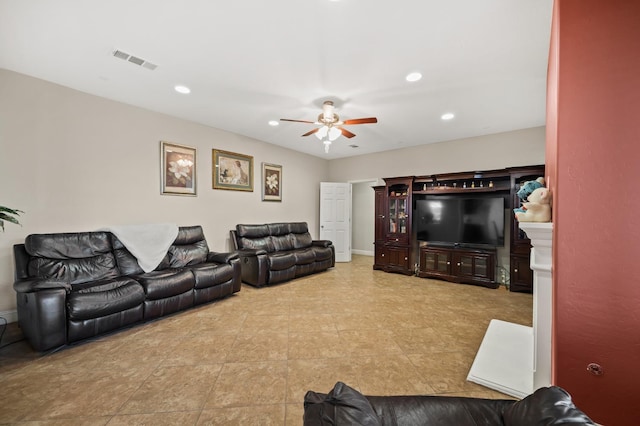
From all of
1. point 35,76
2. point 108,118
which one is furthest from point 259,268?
point 35,76

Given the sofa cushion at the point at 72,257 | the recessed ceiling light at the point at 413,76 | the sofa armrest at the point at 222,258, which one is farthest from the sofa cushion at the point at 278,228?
the recessed ceiling light at the point at 413,76

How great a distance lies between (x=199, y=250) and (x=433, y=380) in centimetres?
352

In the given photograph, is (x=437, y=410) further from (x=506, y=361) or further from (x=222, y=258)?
(x=222, y=258)

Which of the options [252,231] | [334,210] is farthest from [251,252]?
[334,210]

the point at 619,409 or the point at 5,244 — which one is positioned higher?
the point at 5,244

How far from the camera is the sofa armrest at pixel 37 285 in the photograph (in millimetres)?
2254

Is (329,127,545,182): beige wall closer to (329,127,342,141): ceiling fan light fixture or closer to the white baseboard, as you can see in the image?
(329,127,342,141): ceiling fan light fixture

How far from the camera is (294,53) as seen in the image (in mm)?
2408

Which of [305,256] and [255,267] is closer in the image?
[255,267]

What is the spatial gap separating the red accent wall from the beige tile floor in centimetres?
70

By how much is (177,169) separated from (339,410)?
4.39m

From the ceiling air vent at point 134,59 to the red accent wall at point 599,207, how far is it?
11.1ft

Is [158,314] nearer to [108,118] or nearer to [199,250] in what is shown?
[199,250]

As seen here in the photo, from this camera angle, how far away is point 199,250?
3.97m
